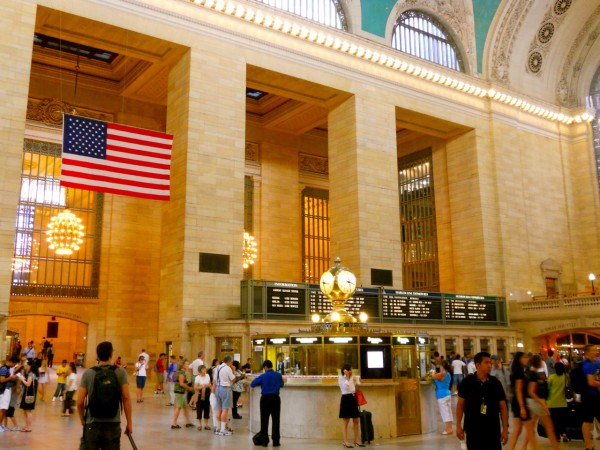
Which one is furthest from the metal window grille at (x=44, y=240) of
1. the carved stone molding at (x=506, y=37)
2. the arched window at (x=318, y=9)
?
the carved stone molding at (x=506, y=37)

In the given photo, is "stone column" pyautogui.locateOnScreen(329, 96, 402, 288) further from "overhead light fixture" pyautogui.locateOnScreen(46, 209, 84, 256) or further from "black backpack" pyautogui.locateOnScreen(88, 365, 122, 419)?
"black backpack" pyautogui.locateOnScreen(88, 365, 122, 419)

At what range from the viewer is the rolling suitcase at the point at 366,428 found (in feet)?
29.4

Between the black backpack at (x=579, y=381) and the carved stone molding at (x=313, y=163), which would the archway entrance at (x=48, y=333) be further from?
the black backpack at (x=579, y=381)

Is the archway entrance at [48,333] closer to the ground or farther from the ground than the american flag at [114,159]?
closer to the ground

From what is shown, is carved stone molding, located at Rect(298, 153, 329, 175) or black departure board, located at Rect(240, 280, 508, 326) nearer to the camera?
black departure board, located at Rect(240, 280, 508, 326)

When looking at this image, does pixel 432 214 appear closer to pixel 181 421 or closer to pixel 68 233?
pixel 68 233

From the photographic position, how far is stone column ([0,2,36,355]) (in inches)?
575

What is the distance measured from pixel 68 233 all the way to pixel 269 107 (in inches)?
426

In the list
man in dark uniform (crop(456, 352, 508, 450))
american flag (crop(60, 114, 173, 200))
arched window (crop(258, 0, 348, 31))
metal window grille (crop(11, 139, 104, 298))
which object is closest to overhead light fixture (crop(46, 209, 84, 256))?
metal window grille (crop(11, 139, 104, 298))

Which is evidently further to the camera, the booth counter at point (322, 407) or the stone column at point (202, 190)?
the stone column at point (202, 190)

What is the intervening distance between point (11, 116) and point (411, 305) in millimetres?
12915

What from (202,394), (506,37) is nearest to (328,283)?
(202,394)

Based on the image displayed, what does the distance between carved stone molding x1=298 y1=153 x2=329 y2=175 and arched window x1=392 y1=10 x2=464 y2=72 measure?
7.16 meters

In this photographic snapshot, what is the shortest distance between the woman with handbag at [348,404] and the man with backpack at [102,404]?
4530 millimetres
